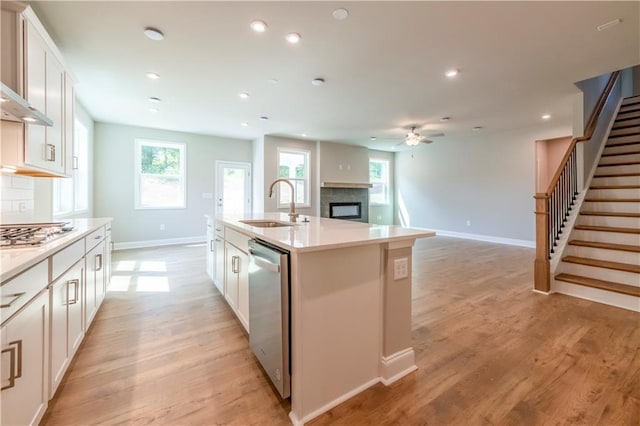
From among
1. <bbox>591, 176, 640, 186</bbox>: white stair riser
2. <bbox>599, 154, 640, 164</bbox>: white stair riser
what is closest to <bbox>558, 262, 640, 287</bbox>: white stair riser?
<bbox>591, 176, 640, 186</bbox>: white stair riser

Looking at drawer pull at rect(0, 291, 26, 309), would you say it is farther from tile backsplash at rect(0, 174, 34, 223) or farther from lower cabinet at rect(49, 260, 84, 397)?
tile backsplash at rect(0, 174, 34, 223)

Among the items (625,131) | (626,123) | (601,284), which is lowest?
(601,284)

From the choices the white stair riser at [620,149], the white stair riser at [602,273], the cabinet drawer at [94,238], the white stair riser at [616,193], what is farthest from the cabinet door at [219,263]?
the white stair riser at [620,149]

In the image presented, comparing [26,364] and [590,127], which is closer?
[26,364]

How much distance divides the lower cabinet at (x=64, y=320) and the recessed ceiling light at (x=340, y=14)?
2669mm

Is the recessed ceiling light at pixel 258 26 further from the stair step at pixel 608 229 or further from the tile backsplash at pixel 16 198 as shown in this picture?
the stair step at pixel 608 229

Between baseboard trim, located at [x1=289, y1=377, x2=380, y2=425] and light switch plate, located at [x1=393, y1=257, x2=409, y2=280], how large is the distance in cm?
65

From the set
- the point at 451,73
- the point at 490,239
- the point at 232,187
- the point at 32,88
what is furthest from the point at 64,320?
the point at 490,239

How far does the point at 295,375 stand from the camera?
1.42 meters

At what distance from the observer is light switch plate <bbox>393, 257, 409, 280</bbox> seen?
1737 millimetres

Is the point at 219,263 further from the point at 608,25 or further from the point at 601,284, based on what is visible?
the point at 608,25

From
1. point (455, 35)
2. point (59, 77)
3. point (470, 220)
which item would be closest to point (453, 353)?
point (455, 35)

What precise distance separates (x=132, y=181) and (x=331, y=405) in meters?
6.29

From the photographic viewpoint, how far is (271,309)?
1578 millimetres
